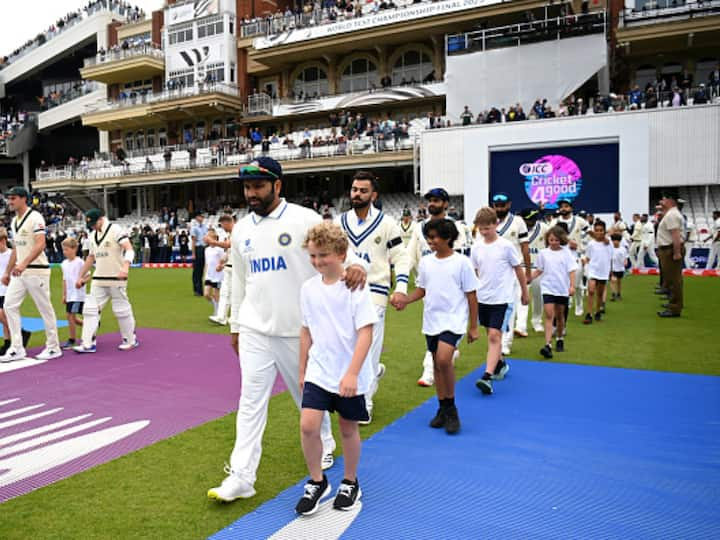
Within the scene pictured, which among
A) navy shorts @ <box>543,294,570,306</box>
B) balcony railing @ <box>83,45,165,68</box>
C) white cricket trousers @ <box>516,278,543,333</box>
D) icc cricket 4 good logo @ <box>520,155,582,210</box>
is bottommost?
white cricket trousers @ <box>516,278,543,333</box>

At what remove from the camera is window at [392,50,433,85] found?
34.7 meters

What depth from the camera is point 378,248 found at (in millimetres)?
5121

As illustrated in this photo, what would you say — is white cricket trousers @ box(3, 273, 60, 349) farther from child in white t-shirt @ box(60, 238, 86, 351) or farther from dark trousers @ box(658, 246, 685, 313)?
dark trousers @ box(658, 246, 685, 313)

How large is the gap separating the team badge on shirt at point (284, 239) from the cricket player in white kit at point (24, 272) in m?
5.09

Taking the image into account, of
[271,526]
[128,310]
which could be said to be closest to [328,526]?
[271,526]

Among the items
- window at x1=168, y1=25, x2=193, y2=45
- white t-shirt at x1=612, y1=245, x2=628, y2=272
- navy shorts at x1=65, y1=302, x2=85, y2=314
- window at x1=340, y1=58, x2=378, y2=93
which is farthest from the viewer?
window at x1=168, y1=25, x2=193, y2=45

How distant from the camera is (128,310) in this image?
838 cm

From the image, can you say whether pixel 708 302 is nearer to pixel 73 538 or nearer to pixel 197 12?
pixel 73 538

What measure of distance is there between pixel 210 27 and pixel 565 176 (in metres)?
27.8

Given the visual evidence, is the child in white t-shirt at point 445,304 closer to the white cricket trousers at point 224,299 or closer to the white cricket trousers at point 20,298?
the white cricket trousers at point 20,298

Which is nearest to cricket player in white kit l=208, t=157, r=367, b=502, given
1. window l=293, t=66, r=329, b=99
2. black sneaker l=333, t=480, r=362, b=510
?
black sneaker l=333, t=480, r=362, b=510

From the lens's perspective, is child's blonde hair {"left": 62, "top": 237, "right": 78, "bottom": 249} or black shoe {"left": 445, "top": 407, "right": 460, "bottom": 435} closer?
black shoe {"left": 445, "top": 407, "right": 460, "bottom": 435}

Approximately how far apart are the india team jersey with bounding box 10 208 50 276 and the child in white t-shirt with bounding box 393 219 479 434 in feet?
17.2

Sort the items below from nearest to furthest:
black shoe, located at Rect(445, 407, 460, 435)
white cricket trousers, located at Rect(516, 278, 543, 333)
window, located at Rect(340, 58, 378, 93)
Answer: black shoe, located at Rect(445, 407, 460, 435) < white cricket trousers, located at Rect(516, 278, 543, 333) < window, located at Rect(340, 58, 378, 93)
